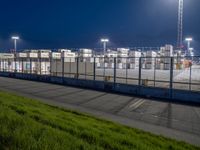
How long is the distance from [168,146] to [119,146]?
1.53m

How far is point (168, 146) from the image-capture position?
616cm

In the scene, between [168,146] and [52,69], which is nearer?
[168,146]

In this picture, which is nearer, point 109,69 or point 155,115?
point 155,115

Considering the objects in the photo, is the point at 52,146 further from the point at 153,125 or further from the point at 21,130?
the point at 153,125

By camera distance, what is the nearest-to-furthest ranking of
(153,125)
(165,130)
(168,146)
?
(168,146) < (165,130) < (153,125)

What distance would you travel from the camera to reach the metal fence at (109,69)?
24.3m

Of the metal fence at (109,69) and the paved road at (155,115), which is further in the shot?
the metal fence at (109,69)

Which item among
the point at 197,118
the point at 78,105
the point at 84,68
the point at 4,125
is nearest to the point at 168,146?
the point at 4,125

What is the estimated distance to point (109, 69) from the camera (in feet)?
121

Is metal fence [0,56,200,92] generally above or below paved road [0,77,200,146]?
above

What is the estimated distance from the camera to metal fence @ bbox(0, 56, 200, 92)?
79.6ft

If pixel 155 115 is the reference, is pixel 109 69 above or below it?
above

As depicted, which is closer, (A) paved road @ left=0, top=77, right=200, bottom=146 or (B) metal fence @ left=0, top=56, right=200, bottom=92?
(A) paved road @ left=0, top=77, right=200, bottom=146

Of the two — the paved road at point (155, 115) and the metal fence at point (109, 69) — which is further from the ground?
the metal fence at point (109, 69)
